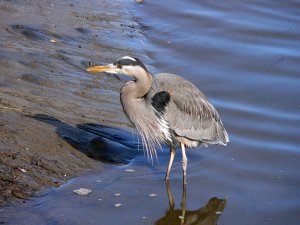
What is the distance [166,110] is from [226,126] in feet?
5.19

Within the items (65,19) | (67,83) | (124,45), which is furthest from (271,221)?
(65,19)

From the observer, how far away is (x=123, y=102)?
295 inches

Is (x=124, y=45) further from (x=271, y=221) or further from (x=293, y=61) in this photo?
(x=271, y=221)

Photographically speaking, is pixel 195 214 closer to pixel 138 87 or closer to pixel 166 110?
pixel 166 110

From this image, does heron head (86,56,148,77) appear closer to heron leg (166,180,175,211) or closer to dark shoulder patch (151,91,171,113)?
dark shoulder patch (151,91,171,113)

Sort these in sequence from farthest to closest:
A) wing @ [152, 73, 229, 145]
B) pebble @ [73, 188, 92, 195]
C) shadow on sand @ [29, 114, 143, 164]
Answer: shadow on sand @ [29, 114, 143, 164], wing @ [152, 73, 229, 145], pebble @ [73, 188, 92, 195]

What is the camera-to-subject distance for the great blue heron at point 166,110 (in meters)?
7.32

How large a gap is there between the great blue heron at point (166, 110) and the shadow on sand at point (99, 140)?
1.05 feet

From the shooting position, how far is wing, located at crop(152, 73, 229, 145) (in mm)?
7625

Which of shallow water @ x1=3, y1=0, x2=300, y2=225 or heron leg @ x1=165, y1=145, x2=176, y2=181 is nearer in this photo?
shallow water @ x1=3, y1=0, x2=300, y2=225

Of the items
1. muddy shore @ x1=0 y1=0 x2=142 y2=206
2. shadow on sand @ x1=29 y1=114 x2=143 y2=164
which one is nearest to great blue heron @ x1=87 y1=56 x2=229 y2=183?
shadow on sand @ x1=29 y1=114 x2=143 y2=164

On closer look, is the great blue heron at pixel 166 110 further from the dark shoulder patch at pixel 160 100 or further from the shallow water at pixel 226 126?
the shallow water at pixel 226 126

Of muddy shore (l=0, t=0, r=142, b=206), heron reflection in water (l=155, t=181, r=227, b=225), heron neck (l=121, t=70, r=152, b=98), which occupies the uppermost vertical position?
heron neck (l=121, t=70, r=152, b=98)

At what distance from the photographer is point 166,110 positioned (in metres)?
7.62
